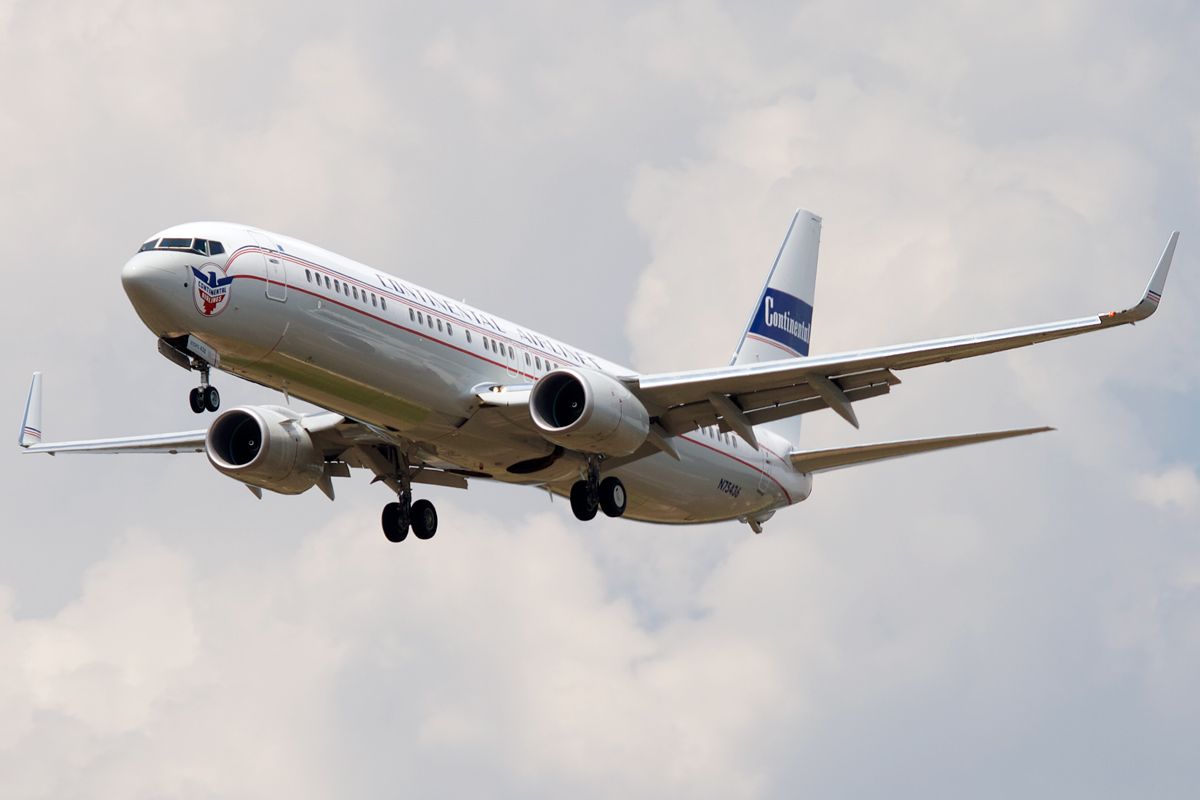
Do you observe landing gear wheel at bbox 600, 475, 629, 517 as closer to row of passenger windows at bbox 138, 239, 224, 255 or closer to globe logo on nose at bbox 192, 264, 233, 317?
globe logo on nose at bbox 192, 264, 233, 317

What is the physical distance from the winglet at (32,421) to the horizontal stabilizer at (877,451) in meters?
19.6

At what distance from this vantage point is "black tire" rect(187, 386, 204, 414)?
40219 millimetres

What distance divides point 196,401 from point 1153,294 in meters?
18.3

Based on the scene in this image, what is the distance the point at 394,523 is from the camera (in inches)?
1955

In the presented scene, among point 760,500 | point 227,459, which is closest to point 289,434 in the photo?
point 227,459

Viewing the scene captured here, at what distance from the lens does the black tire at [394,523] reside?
49562 millimetres

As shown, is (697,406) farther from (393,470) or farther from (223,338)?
(223,338)

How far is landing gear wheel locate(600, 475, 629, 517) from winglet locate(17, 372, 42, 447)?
53.9 ft

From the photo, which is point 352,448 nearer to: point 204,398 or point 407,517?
point 407,517

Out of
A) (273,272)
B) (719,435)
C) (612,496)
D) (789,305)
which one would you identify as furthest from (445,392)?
(789,305)

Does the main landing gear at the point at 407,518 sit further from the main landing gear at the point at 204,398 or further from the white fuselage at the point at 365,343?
the main landing gear at the point at 204,398

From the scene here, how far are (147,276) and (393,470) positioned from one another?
11.2 meters

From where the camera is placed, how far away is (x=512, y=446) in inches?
1805

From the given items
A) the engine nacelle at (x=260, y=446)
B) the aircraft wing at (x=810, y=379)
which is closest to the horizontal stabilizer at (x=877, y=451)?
the aircraft wing at (x=810, y=379)
